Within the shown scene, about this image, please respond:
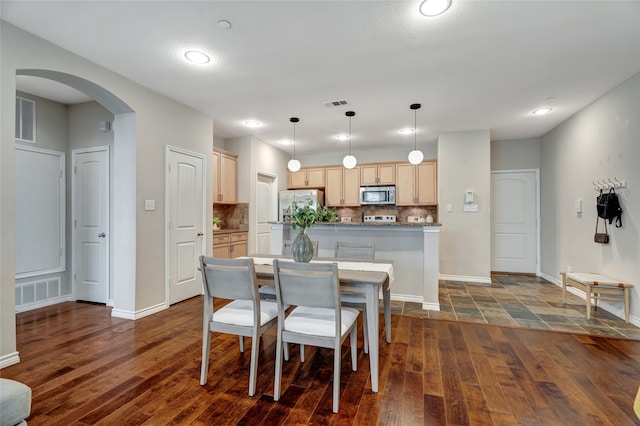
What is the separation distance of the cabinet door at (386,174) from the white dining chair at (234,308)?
462cm

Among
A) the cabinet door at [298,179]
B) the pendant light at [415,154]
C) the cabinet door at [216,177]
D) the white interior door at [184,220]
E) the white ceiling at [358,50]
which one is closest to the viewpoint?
the white ceiling at [358,50]

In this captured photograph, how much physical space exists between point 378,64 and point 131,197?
2985 mm

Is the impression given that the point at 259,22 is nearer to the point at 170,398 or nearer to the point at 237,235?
the point at 170,398

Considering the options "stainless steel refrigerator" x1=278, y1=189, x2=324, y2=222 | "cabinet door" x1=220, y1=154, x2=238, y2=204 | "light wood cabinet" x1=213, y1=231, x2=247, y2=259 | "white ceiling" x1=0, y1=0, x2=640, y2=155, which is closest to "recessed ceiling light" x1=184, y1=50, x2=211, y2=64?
"white ceiling" x1=0, y1=0, x2=640, y2=155

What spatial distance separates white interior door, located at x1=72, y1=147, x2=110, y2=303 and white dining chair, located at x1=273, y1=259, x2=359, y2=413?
3.17m

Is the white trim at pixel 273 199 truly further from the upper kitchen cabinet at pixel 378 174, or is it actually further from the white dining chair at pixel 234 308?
the white dining chair at pixel 234 308

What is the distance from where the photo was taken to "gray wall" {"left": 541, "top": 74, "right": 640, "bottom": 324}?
3182mm

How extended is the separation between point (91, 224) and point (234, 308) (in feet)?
10.1

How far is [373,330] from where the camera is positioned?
1.94m

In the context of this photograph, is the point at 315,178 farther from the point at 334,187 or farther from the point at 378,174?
the point at 378,174

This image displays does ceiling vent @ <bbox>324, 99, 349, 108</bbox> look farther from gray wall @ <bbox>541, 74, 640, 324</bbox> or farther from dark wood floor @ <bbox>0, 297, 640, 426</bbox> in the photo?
gray wall @ <bbox>541, 74, 640, 324</bbox>

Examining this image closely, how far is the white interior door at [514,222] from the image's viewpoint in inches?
223

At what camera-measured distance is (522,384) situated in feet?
6.77

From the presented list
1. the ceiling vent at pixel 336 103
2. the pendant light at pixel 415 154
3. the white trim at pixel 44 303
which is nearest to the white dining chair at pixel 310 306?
the ceiling vent at pixel 336 103
